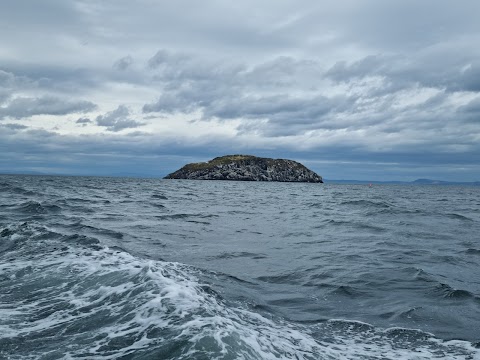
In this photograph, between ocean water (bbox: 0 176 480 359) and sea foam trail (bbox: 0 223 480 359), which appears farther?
ocean water (bbox: 0 176 480 359)

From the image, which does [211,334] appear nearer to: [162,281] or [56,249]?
[162,281]

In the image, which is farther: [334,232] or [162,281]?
[334,232]

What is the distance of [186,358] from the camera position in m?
5.84

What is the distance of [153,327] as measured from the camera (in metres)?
7.30

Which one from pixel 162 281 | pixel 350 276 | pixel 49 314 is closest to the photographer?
pixel 49 314

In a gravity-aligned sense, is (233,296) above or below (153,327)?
below

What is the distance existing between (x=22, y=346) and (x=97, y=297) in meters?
2.81

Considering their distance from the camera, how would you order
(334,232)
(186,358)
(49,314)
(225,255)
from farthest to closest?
(334,232) → (225,255) → (49,314) → (186,358)

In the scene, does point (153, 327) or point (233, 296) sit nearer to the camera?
point (153, 327)

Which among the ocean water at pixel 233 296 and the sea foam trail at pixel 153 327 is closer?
the sea foam trail at pixel 153 327

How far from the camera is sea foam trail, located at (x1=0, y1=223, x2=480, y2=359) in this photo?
639 centimetres

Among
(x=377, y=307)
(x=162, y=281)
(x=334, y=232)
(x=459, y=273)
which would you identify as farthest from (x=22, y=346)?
(x=334, y=232)

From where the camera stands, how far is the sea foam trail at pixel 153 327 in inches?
252

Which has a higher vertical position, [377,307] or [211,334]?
[211,334]
